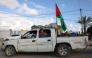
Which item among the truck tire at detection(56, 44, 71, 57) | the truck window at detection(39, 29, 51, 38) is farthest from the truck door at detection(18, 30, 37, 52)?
the truck tire at detection(56, 44, 71, 57)

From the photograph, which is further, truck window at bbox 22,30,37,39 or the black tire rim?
the black tire rim

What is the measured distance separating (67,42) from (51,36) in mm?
1067

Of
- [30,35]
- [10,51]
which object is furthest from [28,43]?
[10,51]

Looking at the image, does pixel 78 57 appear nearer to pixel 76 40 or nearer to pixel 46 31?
pixel 76 40

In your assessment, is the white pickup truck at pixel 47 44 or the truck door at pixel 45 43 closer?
the white pickup truck at pixel 47 44

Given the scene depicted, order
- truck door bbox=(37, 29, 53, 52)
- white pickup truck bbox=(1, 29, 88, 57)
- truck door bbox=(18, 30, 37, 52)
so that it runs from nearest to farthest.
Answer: white pickup truck bbox=(1, 29, 88, 57) < truck door bbox=(37, 29, 53, 52) < truck door bbox=(18, 30, 37, 52)

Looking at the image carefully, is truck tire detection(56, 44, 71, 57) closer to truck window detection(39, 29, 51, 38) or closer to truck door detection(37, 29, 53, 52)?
truck door detection(37, 29, 53, 52)

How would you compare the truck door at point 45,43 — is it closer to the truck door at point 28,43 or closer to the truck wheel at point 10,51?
the truck door at point 28,43

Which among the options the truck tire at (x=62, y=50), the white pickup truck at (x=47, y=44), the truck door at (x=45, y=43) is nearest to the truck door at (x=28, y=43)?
the white pickup truck at (x=47, y=44)

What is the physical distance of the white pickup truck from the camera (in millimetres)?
8562

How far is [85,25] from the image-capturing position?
123ft

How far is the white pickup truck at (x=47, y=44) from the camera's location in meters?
8.56

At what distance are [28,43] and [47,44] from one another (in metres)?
1.22

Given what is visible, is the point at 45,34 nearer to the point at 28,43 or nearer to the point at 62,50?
the point at 28,43
